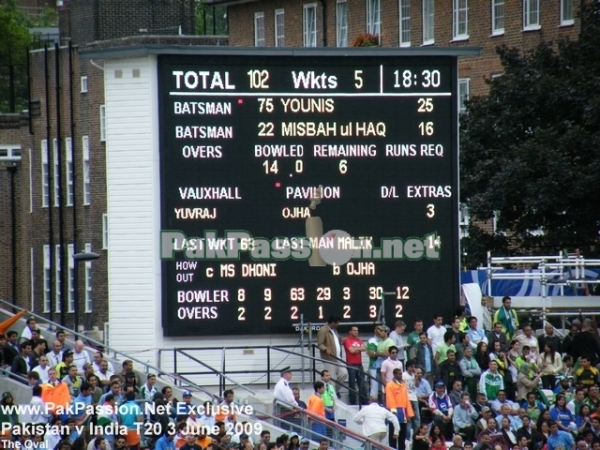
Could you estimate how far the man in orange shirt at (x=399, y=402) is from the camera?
80.7ft

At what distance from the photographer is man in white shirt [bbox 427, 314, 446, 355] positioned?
25.3 meters

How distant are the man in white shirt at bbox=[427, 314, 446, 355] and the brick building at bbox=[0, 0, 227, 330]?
3059cm

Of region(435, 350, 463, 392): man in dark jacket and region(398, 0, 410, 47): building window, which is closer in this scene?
region(435, 350, 463, 392): man in dark jacket

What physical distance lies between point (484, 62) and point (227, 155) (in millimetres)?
25584

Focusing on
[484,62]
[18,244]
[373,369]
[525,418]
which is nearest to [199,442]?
[373,369]

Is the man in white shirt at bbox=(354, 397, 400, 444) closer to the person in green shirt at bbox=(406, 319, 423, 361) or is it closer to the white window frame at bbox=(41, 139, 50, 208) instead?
the person in green shirt at bbox=(406, 319, 423, 361)

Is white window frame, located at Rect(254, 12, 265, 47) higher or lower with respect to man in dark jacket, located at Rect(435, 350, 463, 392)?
higher

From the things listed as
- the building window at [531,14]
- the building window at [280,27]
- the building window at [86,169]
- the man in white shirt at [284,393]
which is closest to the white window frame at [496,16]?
the building window at [531,14]

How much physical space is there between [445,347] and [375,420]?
87.4 inches

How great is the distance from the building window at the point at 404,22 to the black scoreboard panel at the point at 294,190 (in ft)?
87.6

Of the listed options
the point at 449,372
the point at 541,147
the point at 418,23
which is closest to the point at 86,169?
the point at 418,23

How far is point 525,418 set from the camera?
25.2 meters

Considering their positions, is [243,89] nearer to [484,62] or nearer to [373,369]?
[373,369]

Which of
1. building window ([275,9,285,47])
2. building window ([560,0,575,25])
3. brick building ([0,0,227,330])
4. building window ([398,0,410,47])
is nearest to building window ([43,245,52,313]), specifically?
brick building ([0,0,227,330])
